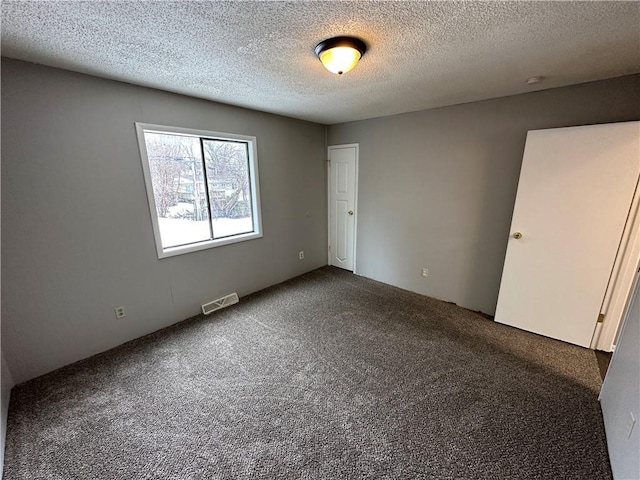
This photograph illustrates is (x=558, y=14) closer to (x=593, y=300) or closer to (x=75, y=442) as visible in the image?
(x=593, y=300)

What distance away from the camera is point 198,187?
287cm

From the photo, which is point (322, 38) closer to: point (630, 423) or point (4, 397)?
point (630, 423)

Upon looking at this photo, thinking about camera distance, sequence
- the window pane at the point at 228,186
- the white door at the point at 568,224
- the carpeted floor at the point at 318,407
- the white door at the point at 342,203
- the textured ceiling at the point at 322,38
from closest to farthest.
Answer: the textured ceiling at the point at 322,38, the carpeted floor at the point at 318,407, the white door at the point at 568,224, the window pane at the point at 228,186, the white door at the point at 342,203

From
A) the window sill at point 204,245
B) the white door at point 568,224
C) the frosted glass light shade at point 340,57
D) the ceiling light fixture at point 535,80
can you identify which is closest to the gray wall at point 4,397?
the window sill at point 204,245

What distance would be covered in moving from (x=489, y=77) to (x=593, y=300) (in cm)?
210

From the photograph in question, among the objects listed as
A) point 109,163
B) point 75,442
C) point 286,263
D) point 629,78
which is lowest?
point 75,442

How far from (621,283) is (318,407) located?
2.67 m

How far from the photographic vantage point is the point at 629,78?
196 cm

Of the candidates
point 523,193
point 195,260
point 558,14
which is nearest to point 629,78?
point 523,193

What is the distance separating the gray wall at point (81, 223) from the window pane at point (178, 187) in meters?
0.18

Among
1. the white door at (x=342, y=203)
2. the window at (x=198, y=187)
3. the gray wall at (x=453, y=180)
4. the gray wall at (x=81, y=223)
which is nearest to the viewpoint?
the gray wall at (x=81, y=223)

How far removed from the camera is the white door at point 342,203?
387 centimetres

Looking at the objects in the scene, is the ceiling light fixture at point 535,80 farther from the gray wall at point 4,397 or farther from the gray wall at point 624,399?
the gray wall at point 4,397

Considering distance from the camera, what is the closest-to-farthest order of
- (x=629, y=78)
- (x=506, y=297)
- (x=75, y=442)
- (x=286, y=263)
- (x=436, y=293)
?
(x=75, y=442), (x=629, y=78), (x=506, y=297), (x=436, y=293), (x=286, y=263)
